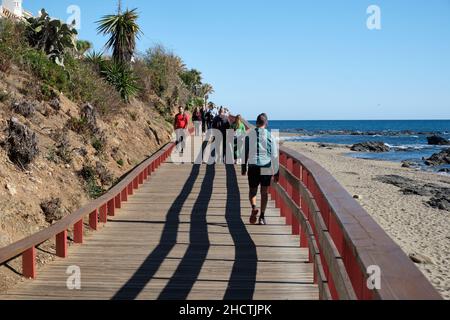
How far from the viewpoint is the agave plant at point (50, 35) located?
17328 millimetres

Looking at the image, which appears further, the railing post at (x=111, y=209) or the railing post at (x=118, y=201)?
the railing post at (x=118, y=201)

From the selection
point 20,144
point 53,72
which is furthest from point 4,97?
point 53,72

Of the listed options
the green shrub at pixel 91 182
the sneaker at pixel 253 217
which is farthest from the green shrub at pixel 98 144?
the sneaker at pixel 253 217

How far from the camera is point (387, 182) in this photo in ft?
104

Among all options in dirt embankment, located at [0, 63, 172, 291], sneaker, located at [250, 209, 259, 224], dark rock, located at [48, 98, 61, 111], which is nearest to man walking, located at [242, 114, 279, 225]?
sneaker, located at [250, 209, 259, 224]

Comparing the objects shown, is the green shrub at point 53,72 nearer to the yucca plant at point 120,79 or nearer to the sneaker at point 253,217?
the yucca plant at point 120,79

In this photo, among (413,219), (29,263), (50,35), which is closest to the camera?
(29,263)

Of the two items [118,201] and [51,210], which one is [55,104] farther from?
[51,210]

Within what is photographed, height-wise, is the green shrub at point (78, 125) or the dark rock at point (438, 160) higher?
the green shrub at point (78, 125)

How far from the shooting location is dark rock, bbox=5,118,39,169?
9.70 m

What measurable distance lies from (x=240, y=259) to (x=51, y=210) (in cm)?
386

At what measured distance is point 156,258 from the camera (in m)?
7.04

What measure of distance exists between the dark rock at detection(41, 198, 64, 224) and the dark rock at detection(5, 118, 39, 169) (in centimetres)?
94
